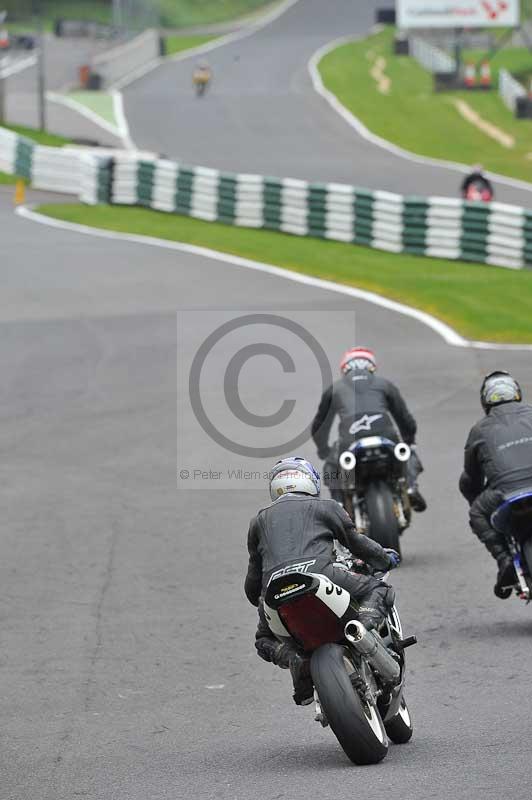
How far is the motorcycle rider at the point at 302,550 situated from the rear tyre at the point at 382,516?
3400 mm

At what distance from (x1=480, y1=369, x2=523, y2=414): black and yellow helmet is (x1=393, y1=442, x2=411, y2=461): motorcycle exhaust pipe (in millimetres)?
1369

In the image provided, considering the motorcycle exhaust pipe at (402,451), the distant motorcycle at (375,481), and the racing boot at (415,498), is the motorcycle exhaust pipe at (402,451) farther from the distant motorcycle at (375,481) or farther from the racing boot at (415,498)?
the racing boot at (415,498)

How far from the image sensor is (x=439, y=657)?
9.62m

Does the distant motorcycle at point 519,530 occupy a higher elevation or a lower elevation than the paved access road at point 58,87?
higher

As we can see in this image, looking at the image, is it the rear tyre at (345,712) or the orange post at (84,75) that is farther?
the orange post at (84,75)

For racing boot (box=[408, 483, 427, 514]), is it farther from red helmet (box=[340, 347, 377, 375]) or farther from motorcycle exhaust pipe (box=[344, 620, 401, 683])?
motorcycle exhaust pipe (box=[344, 620, 401, 683])

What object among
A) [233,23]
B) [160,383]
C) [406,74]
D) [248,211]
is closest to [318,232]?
[248,211]

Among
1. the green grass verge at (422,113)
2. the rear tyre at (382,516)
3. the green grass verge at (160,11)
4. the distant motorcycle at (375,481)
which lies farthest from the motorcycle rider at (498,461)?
the green grass verge at (160,11)

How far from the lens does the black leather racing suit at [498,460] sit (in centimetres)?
1016

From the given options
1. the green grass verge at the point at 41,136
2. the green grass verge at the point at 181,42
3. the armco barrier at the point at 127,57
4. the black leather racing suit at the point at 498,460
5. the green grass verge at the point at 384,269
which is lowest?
the green grass verge at the point at 181,42

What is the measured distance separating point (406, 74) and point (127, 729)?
197ft

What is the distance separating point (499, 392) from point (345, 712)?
3983 mm

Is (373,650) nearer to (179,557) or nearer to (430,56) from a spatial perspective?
(179,557)

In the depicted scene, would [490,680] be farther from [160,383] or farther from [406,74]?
[406,74]
